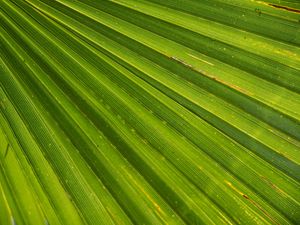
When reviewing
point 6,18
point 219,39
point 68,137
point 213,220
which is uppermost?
point 6,18

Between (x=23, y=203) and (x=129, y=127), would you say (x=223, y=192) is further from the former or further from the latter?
(x=23, y=203)

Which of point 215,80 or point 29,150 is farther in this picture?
point 29,150

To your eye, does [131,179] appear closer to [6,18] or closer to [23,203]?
[23,203]

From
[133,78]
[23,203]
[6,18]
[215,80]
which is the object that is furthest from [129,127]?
[6,18]

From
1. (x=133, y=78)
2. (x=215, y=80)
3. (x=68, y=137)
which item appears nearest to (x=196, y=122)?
(x=215, y=80)

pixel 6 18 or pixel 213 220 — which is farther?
pixel 6 18

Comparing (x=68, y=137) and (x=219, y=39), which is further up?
(x=219, y=39)
